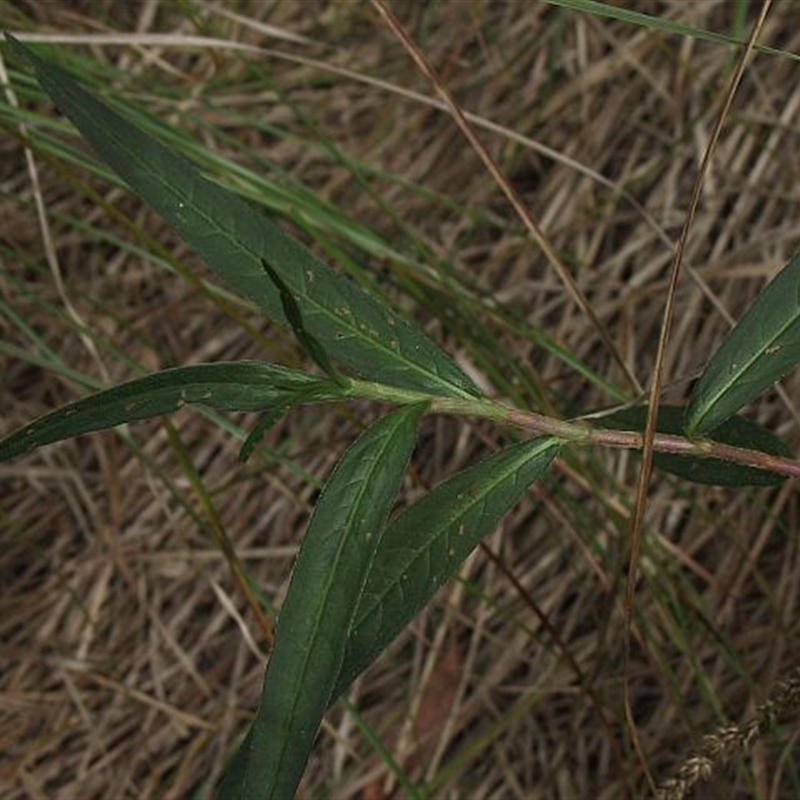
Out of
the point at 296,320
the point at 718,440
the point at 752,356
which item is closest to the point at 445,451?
the point at 718,440

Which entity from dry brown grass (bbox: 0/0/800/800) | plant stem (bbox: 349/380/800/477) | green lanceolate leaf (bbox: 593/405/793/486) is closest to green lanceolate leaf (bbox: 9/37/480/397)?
plant stem (bbox: 349/380/800/477)

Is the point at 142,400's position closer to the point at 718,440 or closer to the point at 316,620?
the point at 316,620

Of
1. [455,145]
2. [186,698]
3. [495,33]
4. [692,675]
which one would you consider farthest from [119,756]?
[495,33]

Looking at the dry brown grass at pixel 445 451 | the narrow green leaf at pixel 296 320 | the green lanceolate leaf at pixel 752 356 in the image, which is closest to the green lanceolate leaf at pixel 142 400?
the narrow green leaf at pixel 296 320

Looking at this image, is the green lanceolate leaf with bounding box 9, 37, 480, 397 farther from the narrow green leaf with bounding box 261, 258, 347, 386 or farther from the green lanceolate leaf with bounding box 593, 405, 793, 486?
the green lanceolate leaf with bounding box 593, 405, 793, 486

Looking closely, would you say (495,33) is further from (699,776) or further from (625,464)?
(699,776)

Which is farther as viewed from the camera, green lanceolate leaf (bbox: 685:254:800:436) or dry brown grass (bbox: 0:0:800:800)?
dry brown grass (bbox: 0:0:800:800)

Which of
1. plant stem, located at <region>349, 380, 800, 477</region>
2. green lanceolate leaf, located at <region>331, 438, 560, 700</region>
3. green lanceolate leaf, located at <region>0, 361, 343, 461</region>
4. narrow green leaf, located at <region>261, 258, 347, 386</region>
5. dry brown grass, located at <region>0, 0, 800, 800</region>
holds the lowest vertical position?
dry brown grass, located at <region>0, 0, 800, 800</region>
